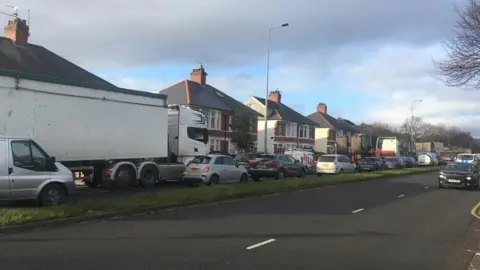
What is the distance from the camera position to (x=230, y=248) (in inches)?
343

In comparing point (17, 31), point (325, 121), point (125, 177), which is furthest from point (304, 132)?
point (125, 177)

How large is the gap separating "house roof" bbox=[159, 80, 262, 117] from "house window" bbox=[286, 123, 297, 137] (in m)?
14.6

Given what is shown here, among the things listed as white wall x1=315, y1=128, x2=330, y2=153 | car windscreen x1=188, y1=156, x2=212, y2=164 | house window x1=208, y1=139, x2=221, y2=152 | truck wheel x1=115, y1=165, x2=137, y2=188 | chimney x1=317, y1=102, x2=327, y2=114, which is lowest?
truck wheel x1=115, y1=165, x2=137, y2=188

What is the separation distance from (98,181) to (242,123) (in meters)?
30.8

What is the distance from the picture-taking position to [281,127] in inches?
2761

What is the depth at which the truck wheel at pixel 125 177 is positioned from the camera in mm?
19045

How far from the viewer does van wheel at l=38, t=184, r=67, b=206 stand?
42.2 feet

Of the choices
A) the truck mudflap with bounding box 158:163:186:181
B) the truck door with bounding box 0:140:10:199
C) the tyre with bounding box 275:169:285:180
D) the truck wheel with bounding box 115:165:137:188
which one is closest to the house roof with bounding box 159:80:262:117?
the tyre with bounding box 275:169:285:180

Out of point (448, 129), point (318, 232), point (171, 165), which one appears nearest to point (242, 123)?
point (171, 165)

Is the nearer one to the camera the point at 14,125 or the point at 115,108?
the point at 14,125

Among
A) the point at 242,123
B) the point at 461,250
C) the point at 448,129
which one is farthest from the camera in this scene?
the point at 448,129

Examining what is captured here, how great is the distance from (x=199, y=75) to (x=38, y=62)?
26.0 metres

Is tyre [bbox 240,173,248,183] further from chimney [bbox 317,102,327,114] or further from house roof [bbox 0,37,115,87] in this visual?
chimney [bbox 317,102,327,114]

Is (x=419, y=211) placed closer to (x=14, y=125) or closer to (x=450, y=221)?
(x=450, y=221)
